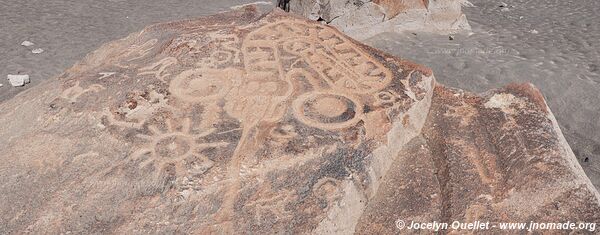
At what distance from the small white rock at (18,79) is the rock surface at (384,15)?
2143 millimetres

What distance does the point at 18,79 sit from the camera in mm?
3977

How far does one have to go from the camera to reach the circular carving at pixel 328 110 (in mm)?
2010

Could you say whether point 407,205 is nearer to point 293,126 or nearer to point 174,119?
point 293,126

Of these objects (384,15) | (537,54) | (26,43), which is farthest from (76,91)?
(537,54)

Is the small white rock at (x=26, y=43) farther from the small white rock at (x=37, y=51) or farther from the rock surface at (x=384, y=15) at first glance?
the rock surface at (x=384, y=15)

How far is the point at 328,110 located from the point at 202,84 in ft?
1.78

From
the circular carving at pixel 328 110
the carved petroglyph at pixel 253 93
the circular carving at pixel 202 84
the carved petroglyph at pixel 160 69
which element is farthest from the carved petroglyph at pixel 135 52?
the circular carving at pixel 328 110

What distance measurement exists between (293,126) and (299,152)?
0.46ft

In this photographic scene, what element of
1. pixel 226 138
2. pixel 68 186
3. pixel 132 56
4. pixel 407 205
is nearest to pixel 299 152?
pixel 226 138

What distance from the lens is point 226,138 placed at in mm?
1946

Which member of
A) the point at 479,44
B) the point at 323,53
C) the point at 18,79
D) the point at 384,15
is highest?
the point at 323,53

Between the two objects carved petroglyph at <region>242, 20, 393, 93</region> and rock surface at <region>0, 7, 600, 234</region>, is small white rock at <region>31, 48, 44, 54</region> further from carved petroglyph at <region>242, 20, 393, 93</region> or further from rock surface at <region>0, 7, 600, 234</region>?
carved petroglyph at <region>242, 20, 393, 93</region>

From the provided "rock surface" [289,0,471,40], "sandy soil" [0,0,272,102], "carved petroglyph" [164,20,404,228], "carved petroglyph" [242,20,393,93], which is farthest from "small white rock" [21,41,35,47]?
"carved petroglyph" [242,20,393,93]

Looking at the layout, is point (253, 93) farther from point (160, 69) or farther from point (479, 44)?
point (479, 44)
